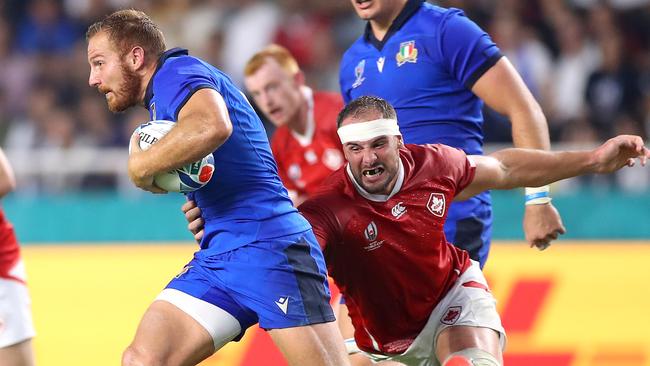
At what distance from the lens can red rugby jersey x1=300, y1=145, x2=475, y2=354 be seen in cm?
464

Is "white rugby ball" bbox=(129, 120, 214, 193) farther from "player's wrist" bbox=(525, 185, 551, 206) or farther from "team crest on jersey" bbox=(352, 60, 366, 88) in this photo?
"player's wrist" bbox=(525, 185, 551, 206)

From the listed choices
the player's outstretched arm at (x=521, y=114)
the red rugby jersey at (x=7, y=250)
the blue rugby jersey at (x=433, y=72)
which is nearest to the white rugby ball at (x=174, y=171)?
the blue rugby jersey at (x=433, y=72)

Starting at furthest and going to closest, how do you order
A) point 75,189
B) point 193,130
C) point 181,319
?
point 75,189 < point 181,319 < point 193,130

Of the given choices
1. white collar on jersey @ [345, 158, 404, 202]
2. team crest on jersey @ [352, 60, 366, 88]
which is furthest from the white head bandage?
team crest on jersey @ [352, 60, 366, 88]

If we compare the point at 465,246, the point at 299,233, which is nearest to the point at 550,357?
the point at 465,246

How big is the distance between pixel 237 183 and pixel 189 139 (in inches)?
16.7

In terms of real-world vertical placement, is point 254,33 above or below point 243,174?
above

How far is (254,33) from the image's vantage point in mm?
10594

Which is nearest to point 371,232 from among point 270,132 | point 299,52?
point 270,132

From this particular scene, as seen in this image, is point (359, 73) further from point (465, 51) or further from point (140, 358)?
point (140, 358)

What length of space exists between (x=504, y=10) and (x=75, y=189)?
4.01 metres

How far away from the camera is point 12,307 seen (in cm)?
537

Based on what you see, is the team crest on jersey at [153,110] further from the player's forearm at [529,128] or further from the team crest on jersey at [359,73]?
the player's forearm at [529,128]

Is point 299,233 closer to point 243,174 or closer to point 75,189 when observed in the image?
Answer: point 243,174
